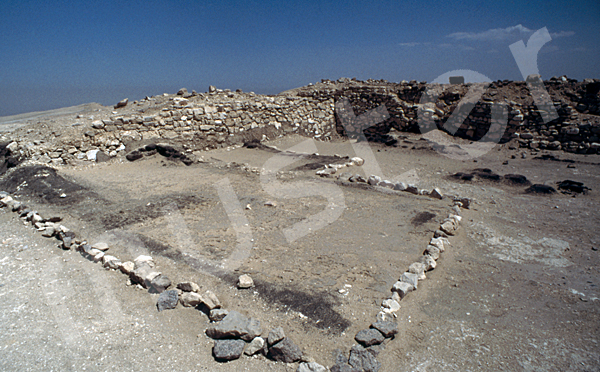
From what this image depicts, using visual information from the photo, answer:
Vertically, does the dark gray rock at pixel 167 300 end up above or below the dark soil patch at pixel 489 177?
below

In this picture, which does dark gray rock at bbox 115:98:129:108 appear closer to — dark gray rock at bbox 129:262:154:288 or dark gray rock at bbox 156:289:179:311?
dark gray rock at bbox 129:262:154:288

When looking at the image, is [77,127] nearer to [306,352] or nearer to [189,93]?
[189,93]

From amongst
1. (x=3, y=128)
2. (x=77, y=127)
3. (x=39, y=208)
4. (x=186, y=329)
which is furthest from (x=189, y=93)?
(x=186, y=329)

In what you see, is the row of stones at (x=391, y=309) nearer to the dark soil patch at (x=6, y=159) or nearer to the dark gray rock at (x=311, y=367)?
the dark gray rock at (x=311, y=367)

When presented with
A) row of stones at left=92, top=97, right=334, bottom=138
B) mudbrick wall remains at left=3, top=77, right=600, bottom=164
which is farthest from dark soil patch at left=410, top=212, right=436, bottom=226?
row of stones at left=92, top=97, right=334, bottom=138

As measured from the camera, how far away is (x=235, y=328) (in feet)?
9.45

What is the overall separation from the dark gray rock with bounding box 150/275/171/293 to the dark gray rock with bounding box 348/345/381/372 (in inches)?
79.6

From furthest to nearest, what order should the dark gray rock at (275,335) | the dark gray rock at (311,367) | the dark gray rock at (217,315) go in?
the dark gray rock at (217,315) → the dark gray rock at (275,335) → the dark gray rock at (311,367)

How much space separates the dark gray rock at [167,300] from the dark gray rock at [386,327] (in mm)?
1903

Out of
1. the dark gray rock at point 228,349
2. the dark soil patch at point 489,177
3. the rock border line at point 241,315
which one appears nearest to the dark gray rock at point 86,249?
the rock border line at point 241,315

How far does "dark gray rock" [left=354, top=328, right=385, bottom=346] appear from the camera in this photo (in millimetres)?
2848

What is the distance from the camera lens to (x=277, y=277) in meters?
3.90

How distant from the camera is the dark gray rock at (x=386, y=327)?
2.93m

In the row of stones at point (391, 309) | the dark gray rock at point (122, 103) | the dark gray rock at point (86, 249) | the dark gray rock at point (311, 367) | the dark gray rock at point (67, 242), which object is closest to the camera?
the dark gray rock at point (311, 367)
